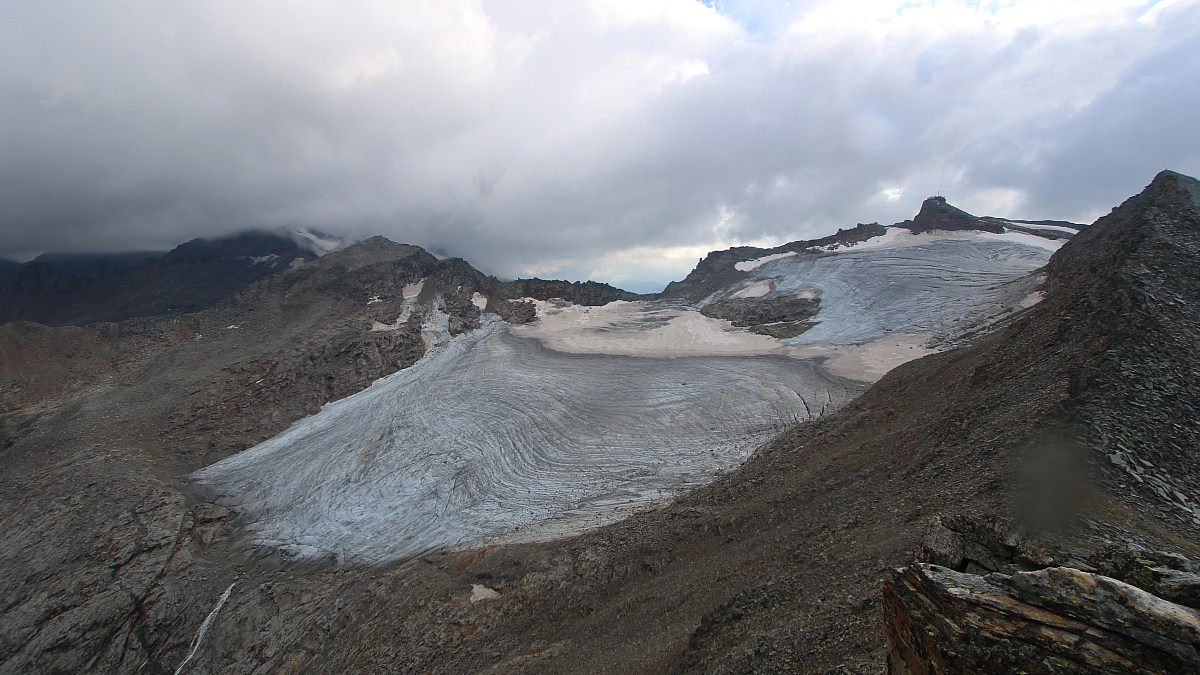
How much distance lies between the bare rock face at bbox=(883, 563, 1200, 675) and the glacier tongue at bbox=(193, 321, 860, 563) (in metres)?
12.2

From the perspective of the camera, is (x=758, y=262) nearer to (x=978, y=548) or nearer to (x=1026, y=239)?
(x=1026, y=239)

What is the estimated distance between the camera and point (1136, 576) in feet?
14.2

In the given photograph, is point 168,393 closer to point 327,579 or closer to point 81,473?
point 81,473

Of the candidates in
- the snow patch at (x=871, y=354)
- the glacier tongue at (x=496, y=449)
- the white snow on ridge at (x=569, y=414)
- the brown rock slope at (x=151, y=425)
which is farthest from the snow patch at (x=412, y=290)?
the snow patch at (x=871, y=354)

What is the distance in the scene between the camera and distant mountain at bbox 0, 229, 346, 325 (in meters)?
56.8

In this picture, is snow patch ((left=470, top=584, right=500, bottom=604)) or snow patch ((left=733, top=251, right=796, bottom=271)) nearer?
snow patch ((left=470, top=584, right=500, bottom=604))

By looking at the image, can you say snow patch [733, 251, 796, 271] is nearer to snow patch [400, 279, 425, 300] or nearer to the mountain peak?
the mountain peak

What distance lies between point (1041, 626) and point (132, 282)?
275 feet

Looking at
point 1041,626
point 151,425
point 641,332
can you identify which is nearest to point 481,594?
point 1041,626

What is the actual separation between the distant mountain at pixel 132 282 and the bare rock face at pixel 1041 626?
2606 inches

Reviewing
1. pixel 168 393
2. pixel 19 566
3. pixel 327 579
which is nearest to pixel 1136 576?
pixel 327 579

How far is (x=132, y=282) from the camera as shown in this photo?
61875 mm

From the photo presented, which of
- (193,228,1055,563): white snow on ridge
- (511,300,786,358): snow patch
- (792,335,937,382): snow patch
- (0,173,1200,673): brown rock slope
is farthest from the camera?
(511,300,786,358): snow patch

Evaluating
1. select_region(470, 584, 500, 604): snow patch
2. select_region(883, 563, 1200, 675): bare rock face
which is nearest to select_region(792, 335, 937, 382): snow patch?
select_region(470, 584, 500, 604): snow patch
